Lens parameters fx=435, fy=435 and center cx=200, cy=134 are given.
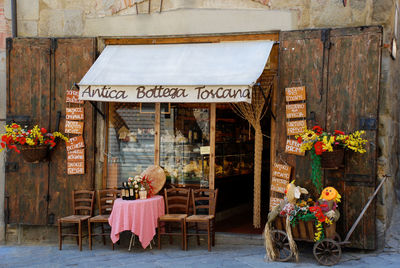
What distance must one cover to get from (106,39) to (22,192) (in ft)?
9.34

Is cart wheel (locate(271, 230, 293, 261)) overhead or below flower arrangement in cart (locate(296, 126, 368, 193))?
below

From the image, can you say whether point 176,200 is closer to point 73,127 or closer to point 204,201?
point 204,201

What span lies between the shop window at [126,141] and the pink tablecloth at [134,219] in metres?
0.98

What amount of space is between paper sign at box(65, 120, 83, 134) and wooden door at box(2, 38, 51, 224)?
346mm

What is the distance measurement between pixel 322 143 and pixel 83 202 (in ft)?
12.8

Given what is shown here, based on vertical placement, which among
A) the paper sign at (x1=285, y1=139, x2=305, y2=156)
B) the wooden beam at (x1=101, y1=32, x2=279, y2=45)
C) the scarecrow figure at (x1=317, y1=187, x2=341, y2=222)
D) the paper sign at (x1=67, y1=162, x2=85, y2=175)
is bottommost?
the scarecrow figure at (x1=317, y1=187, x2=341, y2=222)

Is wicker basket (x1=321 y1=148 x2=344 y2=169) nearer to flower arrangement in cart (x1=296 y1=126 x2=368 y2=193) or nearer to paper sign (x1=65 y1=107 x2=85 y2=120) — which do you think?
flower arrangement in cart (x1=296 y1=126 x2=368 y2=193)

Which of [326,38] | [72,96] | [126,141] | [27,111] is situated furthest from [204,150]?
[27,111]

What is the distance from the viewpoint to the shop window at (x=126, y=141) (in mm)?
7242

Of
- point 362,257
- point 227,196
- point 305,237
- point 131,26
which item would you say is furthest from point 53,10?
point 362,257

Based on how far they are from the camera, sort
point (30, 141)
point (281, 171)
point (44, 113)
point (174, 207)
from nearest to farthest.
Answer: point (281, 171) → point (30, 141) → point (174, 207) → point (44, 113)

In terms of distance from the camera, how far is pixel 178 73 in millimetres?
6312

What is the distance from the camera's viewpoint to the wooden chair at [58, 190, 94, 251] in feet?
21.4

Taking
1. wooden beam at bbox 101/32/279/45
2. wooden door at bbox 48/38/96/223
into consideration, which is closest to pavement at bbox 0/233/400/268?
wooden door at bbox 48/38/96/223
